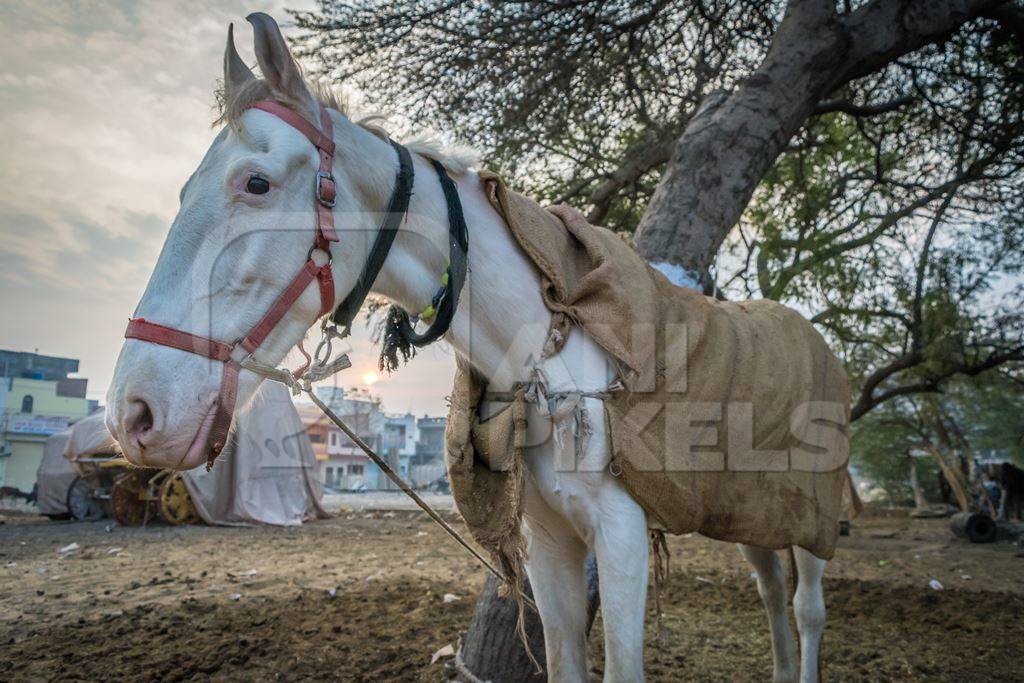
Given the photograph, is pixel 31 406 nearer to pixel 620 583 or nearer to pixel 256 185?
pixel 256 185

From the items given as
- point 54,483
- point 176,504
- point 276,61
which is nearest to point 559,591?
point 276,61

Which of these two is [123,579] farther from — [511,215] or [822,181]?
[822,181]

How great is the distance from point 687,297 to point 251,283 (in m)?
1.25

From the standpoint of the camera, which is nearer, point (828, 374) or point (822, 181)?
point (828, 374)

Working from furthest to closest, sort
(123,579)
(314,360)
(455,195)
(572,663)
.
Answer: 1. (123,579)
2. (572,663)
3. (455,195)
4. (314,360)

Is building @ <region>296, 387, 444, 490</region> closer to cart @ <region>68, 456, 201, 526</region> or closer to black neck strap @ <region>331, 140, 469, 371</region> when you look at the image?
cart @ <region>68, 456, 201, 526</region>

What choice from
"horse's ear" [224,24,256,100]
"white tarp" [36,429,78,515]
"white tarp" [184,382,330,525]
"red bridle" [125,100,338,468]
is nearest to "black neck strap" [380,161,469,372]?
"red bridle" [125,100,338,468]

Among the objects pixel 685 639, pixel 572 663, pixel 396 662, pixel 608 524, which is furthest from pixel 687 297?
pixel 685 639

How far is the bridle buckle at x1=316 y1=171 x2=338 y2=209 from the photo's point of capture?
1.38 metres

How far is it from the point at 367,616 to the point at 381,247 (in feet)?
9.65

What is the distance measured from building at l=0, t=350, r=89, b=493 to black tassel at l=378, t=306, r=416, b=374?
2972 cm

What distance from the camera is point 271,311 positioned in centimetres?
132

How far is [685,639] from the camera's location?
3578 mm

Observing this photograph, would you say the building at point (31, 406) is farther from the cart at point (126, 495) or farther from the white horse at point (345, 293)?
the white horse at point (345, 293)
